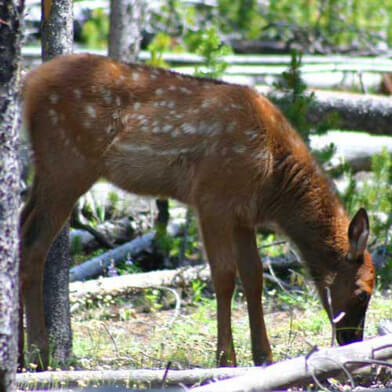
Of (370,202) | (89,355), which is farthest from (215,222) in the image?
(370,202)

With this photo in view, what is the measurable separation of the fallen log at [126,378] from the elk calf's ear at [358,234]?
1973 millimetres

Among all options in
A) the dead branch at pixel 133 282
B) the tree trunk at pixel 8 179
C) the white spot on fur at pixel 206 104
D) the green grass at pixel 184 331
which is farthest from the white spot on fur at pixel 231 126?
the tree trunk at pixel 8 179

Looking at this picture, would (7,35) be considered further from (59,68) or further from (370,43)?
(370,43)

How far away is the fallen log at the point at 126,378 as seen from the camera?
5.54 m

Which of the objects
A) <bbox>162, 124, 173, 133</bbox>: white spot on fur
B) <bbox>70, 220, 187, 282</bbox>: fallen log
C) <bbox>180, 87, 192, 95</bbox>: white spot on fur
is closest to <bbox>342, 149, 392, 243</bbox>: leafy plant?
<bbox>70, 220, 187, 282</bbox>: fallen log

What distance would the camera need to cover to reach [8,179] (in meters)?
4.68

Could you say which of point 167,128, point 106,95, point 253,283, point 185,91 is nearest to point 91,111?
point 106,95

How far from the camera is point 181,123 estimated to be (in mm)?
7352

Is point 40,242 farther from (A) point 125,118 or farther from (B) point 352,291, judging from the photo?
(B) point 352,291

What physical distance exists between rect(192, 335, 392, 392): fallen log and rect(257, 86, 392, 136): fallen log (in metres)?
7.03

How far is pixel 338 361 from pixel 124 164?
2995mm

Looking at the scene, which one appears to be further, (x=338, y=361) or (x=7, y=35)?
(x=338, y=361)

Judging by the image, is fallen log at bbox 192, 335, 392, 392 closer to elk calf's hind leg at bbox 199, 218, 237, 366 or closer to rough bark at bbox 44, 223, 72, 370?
elk calf's hind leg at bbox 199, 218, 237, 366

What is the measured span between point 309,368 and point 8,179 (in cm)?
203
